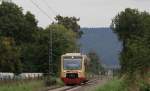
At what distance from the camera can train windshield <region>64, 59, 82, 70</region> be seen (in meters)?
63.9

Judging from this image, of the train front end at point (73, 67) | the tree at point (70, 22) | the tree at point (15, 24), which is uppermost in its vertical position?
the tree at point (70, 22)

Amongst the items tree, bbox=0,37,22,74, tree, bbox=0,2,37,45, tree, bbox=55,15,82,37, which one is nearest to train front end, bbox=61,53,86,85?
tree, bbox=0,37,22,74

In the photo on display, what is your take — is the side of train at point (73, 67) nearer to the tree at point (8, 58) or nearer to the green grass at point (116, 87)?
the green grass at point (116, 87)

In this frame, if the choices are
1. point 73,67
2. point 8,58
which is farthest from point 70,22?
point 73,67

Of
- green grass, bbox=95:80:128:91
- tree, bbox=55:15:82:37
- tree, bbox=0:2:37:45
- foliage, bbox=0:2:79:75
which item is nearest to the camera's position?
green grass, bbox=95:80:128:91

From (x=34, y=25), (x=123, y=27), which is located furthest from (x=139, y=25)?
(x=34, y=25)

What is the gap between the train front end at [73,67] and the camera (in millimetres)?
63906

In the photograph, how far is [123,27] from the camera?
86250 millimetres

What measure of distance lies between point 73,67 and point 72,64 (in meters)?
0.43

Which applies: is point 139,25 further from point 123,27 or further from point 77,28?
point 77,28

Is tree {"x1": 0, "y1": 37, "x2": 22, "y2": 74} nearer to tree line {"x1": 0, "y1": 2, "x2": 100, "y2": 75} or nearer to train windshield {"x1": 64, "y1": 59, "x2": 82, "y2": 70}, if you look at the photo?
tree line {"x1": 0, "y1": 2, "x2": 100, "y2": 75}

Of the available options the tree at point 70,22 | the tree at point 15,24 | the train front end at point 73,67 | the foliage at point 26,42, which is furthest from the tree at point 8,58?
the tree at point 70,22

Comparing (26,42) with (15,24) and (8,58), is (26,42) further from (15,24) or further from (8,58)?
(8,58)

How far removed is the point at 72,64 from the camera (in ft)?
211
